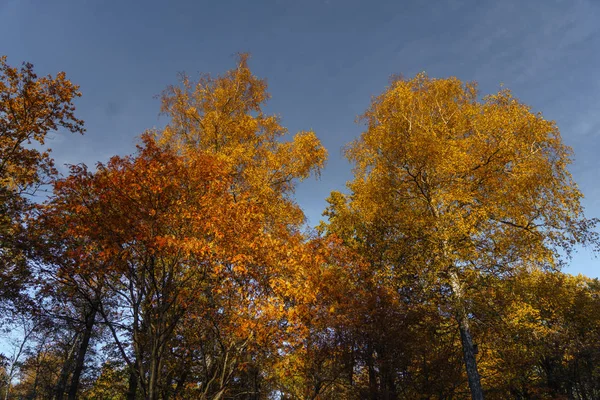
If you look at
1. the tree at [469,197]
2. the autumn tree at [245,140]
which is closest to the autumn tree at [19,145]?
the autumn tree at [245,140]

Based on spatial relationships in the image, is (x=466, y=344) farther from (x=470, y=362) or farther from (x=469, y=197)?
(x=469, y=197)

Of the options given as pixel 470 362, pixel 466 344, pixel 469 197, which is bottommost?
pixel 470 362

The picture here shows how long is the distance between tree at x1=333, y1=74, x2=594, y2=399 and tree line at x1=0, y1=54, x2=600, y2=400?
0.07 m

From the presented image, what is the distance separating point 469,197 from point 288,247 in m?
6.79

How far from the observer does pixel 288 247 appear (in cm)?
885

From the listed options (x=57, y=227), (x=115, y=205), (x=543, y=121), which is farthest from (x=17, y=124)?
(x=543, y=121)

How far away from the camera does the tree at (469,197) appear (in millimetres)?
10977

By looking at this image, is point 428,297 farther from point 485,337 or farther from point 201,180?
point 201,180

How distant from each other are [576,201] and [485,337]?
5.92 m

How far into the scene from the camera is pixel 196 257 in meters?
7.73

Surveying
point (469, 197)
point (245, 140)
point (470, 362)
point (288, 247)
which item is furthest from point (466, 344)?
A: point (245, 140)

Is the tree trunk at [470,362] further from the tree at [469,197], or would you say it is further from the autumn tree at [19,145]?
the autumn tree at [19,145]

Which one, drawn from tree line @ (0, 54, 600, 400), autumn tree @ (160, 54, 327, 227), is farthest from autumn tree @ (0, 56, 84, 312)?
autumn tree @ (160, 54, 327, 227)

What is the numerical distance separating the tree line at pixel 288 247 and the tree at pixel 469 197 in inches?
2.7
